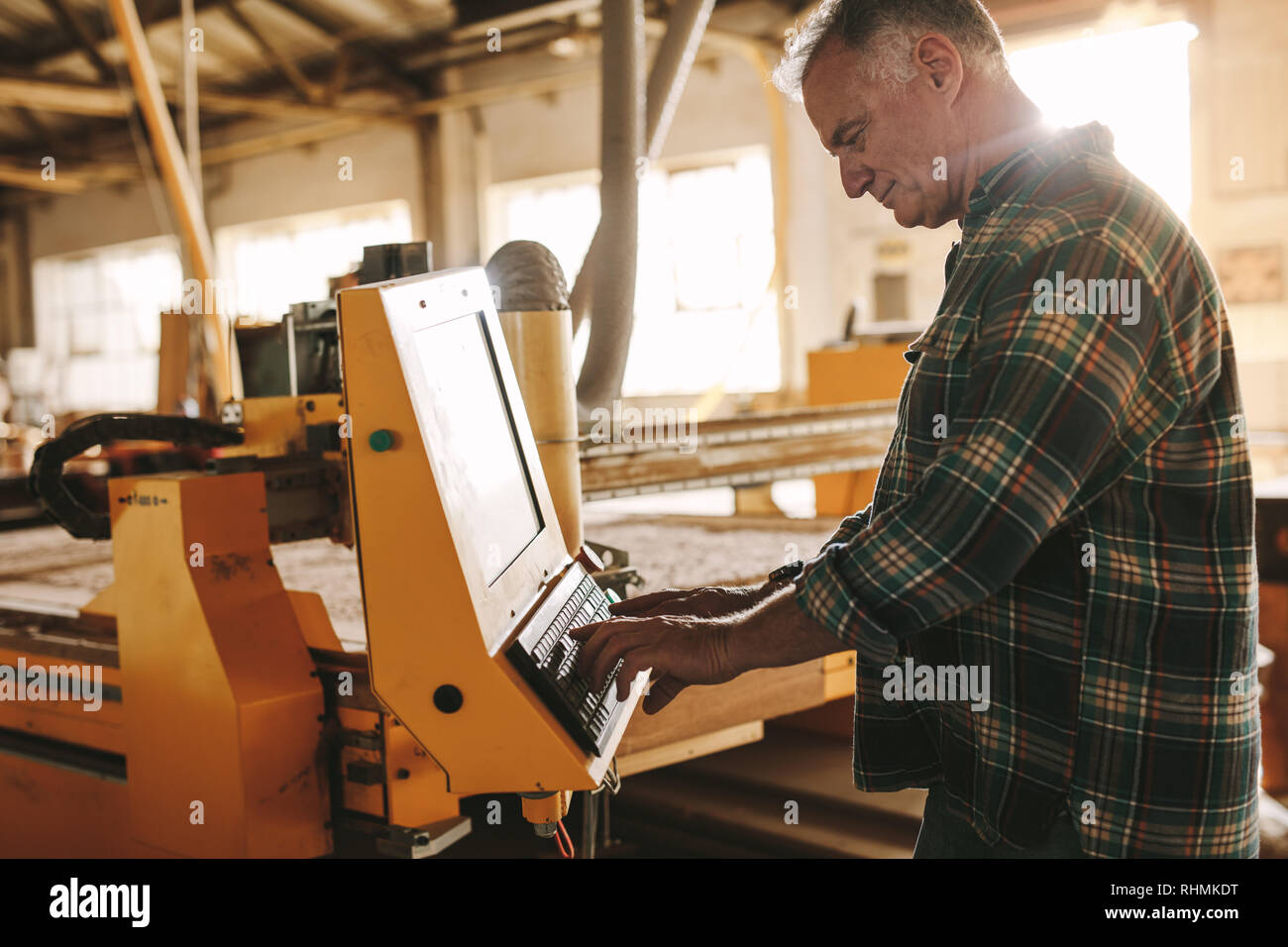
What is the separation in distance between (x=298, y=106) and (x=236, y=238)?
312 cm

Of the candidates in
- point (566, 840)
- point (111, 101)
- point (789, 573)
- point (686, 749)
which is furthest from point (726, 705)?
point (111, 101)

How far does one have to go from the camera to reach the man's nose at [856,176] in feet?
3.86

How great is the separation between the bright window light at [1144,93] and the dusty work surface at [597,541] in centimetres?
545

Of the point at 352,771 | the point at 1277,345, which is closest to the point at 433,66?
the point at 1277,345

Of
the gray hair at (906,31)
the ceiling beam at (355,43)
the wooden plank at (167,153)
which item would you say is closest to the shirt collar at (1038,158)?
the gray hair at (906,31)

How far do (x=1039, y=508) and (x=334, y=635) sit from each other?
1.05 metres

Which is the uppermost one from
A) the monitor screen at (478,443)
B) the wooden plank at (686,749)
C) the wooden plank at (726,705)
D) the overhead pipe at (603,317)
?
the overhead pipe at (603,317)

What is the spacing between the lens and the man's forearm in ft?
3.23

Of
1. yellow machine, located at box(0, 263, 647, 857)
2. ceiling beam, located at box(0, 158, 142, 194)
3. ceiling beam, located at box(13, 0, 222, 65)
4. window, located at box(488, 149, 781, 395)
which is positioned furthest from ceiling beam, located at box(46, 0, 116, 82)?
yellow machine, located at box(0, 263, 647, 857)

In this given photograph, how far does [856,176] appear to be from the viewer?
47.5 inches

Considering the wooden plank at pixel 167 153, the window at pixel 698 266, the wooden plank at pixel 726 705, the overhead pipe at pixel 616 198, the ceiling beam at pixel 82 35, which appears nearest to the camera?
the wooden plank at pixel 726 705

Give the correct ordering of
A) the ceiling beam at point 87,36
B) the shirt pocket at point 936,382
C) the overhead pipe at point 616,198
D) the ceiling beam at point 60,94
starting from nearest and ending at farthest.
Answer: the shirt pocket at point 936,382 → the overhead pipe at point 616,198 → the ceiling beam at point 60,94 → the ceiling beam at point 87,36

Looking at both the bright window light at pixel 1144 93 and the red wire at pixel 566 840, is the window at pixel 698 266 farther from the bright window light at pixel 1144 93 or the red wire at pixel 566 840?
the red wire at pixel 566 840

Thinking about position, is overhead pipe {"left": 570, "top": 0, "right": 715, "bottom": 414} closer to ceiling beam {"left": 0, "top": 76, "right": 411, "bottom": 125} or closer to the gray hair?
the gray hair
